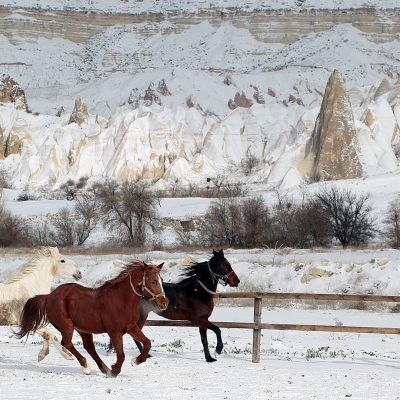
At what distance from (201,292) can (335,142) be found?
310 feet

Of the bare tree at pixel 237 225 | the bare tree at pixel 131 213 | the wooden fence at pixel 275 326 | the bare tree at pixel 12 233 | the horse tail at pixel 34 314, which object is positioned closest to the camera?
the horse tail at pixel 34 314

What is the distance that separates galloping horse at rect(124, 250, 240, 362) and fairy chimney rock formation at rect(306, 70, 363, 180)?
8865cm

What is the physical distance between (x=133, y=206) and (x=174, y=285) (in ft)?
155

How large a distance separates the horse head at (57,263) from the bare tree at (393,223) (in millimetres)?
36116

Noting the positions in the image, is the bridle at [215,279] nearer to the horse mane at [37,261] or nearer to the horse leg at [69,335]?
the horse mane at [37,261]

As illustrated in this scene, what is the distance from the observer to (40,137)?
501 feet

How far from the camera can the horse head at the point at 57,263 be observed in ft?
45.1

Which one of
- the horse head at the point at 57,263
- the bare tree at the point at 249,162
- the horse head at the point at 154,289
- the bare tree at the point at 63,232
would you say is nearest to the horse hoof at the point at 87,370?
the horse head at the point at 154,289

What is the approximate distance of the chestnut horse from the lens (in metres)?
11.1

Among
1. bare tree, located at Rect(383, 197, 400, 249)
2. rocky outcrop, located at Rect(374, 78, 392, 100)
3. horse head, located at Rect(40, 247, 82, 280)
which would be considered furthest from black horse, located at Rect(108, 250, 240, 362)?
rocky outcrop, located at Rect(374, 78, 392, 100)

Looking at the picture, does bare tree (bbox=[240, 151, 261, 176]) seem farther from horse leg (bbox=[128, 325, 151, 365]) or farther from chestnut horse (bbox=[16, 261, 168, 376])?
horse leg (bbox=[128, 325, 151, 365])

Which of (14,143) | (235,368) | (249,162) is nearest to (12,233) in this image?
(235,368)

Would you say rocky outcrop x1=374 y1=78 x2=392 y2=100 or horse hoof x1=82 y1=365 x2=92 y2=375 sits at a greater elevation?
horse hoof x1=82 y1=365 x2=92 y2=375

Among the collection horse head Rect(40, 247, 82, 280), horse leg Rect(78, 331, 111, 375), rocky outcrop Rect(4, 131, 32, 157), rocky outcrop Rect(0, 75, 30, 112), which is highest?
horse head Rect(40, 247, 82, 280)
